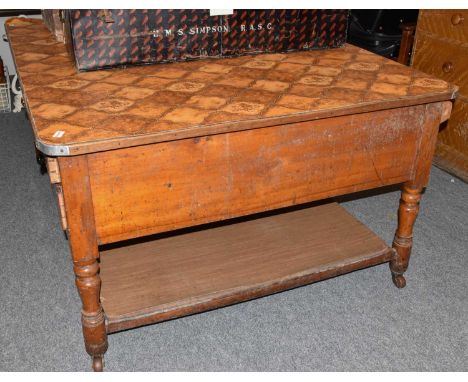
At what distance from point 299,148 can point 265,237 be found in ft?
1.97

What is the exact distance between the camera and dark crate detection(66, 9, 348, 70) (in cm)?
164

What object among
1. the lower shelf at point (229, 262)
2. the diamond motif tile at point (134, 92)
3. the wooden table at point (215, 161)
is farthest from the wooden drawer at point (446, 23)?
the diamond motif tile at point (134, 92)

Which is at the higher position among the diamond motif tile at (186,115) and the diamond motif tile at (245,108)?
the diamond motif tile at (245,108)

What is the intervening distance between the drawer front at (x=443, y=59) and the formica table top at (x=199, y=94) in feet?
2.97

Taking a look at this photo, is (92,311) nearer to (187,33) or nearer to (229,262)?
(229,262)

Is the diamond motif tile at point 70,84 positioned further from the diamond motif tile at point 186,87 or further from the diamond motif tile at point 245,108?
the diamond motif tile at point 245,108

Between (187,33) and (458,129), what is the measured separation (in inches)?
65.6

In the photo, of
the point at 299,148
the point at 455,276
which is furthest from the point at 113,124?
the point at 455,276

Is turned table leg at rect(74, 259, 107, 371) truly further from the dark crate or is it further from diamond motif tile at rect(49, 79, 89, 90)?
the dark crate

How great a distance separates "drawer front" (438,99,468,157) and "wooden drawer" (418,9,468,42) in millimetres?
335

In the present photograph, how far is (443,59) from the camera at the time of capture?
8.93 feet

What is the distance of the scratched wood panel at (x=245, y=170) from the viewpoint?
1.34 metres

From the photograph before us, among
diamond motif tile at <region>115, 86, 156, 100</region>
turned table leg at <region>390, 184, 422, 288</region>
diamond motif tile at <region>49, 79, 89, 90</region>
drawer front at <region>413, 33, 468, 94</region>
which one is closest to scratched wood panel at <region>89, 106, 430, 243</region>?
turned table leg at <region>390, 184, 422, 288</region>

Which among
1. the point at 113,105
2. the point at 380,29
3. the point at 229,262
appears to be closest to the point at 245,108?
the point at 113,105
